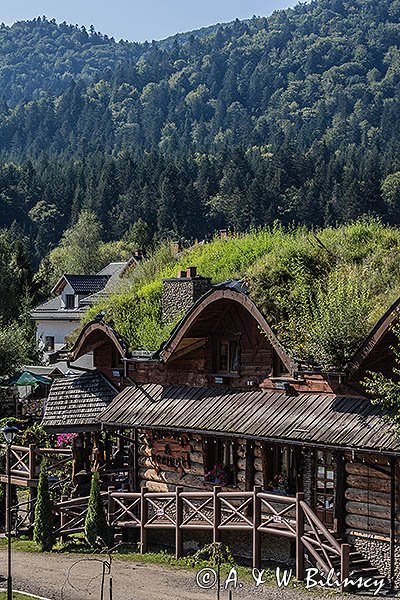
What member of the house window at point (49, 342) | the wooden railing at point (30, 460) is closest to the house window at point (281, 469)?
the wooden railing at point (30, 460)

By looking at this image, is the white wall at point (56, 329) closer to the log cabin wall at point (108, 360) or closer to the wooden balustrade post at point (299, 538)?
the log cabin wall at point (108, 360)

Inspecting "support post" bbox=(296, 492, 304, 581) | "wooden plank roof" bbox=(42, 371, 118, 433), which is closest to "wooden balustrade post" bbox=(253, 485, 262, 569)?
"support post" bbox=(296, 492, 304, 581)

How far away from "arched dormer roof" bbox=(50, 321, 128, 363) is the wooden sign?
8.55ft

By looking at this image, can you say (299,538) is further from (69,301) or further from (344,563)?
(69,301)

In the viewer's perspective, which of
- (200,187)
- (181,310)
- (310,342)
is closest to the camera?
(310,342)

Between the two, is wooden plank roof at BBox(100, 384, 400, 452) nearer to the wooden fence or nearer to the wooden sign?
the wooden sign

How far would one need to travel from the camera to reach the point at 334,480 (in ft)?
74.7

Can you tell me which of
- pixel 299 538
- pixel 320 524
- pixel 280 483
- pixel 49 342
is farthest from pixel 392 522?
pixel 49 342

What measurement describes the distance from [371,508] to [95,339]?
36.0 feet

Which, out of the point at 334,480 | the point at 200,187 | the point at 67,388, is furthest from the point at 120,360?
the point at 200,187

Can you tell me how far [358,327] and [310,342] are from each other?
1.50m

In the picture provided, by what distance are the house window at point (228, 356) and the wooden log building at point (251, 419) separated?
0.03 metres

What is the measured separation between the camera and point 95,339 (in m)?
30.1

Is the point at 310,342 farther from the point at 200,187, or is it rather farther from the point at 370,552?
the point at 200,187
